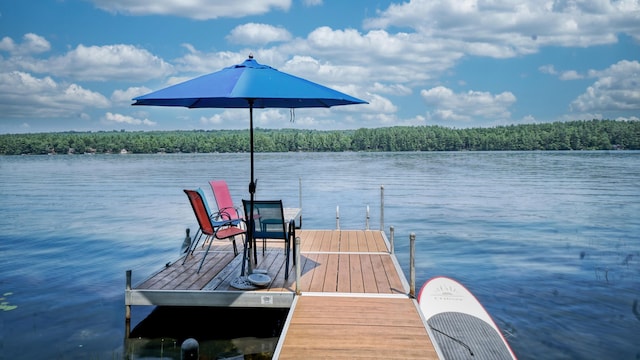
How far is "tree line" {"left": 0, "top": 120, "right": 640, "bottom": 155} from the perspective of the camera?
367ft

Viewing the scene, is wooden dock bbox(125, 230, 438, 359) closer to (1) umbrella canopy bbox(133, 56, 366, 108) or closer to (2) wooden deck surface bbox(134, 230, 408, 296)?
(2) wooden deck surface bbox(134, 230, 408, 296)

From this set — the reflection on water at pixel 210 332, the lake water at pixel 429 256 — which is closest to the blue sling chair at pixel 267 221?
the reflection on water at pixel 210 332

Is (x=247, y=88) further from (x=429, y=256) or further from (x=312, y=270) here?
(x=429, y=256)

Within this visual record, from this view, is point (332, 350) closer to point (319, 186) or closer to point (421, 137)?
point (319, 186)

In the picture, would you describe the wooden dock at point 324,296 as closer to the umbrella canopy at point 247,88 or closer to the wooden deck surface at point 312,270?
the wooden deck surface at point 312,270

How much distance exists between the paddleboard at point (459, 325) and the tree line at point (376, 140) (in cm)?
10901

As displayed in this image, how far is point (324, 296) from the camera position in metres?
6.20

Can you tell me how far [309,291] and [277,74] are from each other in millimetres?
2655

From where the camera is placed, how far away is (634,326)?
8148mm

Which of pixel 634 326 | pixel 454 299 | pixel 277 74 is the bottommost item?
pixel 634 326

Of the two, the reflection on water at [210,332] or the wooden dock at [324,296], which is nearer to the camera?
the wooden dock at [324,296]

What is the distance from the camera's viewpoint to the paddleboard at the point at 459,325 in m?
6.04

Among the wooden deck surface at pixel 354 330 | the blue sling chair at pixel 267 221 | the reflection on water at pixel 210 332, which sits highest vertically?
the blue sling chair at pixel 267 221

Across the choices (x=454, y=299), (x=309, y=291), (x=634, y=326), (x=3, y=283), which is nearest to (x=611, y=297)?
(x=634, y=326)
